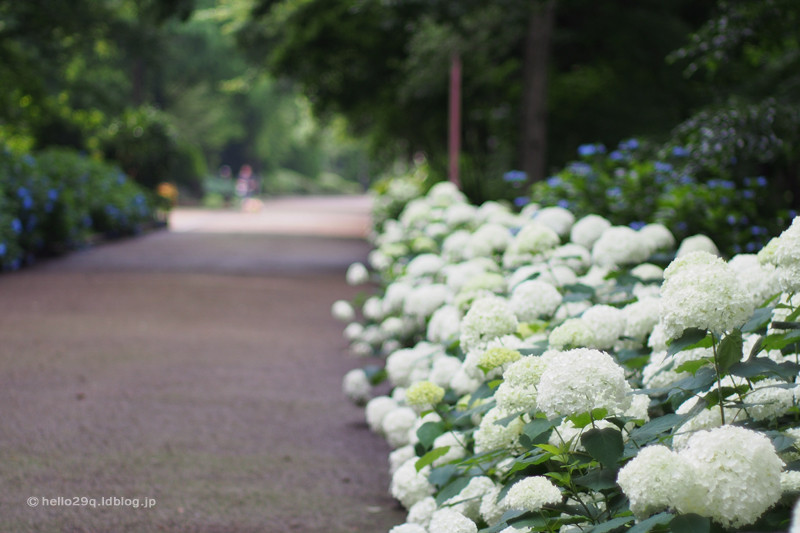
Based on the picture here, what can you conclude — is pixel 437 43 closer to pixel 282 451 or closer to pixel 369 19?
pixel 369 19

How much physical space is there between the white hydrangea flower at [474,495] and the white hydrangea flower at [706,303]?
3.21 ft

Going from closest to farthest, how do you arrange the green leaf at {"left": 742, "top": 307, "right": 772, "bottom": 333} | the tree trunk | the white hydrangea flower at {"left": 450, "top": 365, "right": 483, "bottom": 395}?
1. the green leaf at {"left": 742, "top": 307, "right": 772, "bottom": 333}
2. the white hydrangea flower at {"left": 450, "top": 365, "right": 483, "bottom": 395}
3. the tree trunk

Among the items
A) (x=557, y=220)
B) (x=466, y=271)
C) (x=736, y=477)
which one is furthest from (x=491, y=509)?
(x=557, y=220)

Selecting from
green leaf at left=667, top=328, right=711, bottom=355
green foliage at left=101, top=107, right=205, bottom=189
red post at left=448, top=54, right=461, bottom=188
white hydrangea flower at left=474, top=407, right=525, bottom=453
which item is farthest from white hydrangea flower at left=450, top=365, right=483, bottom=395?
green foliage at left=101, top=107, right=205, bottom=189

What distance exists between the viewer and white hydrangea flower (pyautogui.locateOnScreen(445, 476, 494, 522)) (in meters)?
3.01

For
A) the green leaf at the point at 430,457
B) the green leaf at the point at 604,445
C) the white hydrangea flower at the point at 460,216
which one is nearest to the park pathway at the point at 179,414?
the green leaf at the point at 430,457

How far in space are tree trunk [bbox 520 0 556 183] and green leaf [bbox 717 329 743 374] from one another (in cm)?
1053

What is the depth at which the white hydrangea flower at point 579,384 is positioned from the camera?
87.8 inches

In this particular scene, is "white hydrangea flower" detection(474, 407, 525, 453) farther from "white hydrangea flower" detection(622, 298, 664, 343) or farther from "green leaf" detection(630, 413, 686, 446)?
"white hydrangea flower" detection(622, 298, 664, 343)

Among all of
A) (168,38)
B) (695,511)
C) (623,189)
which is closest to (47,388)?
(695,511)

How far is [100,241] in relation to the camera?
666 inches

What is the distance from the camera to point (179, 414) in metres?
5.30

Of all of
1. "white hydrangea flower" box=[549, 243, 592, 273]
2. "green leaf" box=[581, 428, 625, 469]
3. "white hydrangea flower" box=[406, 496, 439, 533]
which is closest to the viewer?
"green leaf" box=[581, 428, 625, 469]

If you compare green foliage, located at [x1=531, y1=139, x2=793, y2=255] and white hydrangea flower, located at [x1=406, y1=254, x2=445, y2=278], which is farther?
green foliage, located at [x1=531, y1=139, x2=793, y2=255]
